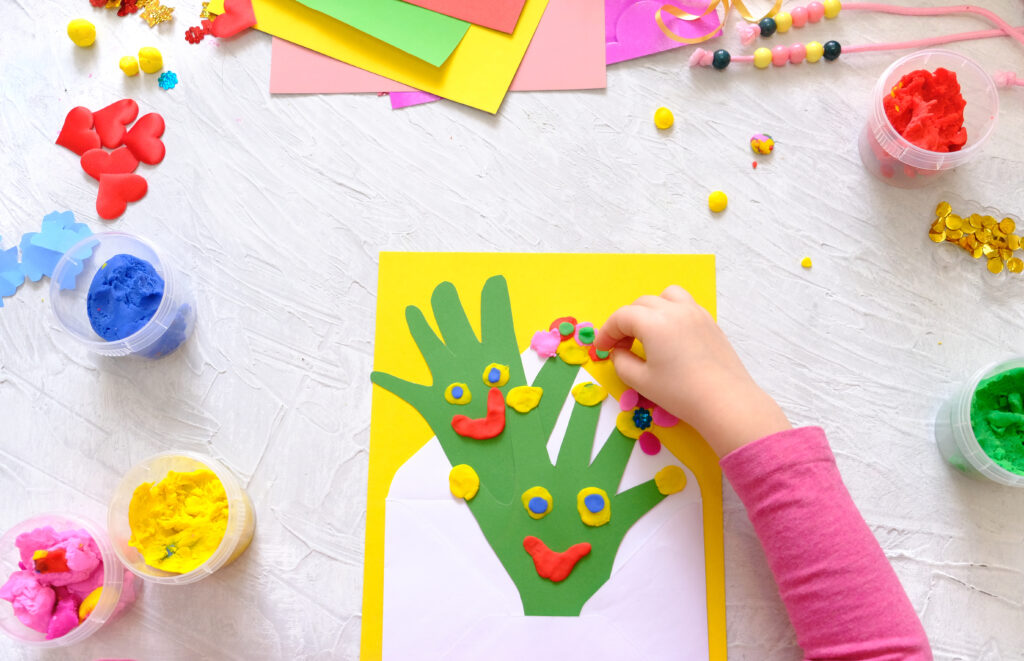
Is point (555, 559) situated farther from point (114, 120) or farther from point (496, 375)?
point (114, 120)

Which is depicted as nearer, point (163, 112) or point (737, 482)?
point (737, 482)

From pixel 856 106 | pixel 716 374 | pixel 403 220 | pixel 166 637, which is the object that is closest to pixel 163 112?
pixel 403 220

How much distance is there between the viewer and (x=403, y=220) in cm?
78

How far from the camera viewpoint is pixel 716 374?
0.68 meters

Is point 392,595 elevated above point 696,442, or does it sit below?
below

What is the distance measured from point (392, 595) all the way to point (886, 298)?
625 millimetres

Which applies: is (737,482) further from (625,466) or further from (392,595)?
(392,595)

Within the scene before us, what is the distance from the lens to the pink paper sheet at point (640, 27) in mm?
803

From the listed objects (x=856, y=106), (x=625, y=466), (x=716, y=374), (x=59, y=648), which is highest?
(x=856, y=106)

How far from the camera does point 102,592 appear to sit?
2.23 feet

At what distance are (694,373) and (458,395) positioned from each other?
9.7 inches

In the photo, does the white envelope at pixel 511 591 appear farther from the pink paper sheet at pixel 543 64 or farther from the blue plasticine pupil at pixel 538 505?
the pink paper sheet at pixel 543 64

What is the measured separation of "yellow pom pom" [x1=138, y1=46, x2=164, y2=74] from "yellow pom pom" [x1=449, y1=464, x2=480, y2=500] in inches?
23.2

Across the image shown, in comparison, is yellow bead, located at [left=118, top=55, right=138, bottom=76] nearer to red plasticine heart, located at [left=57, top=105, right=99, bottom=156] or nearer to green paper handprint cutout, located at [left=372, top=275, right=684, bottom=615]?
red plasticine heart, located at [left=57, top=105, right=99, bottom=156]
